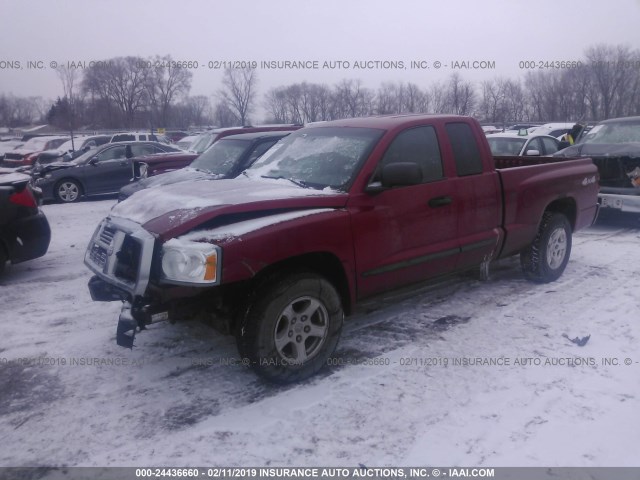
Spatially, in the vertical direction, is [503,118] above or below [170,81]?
below

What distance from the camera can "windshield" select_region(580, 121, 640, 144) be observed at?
948cm

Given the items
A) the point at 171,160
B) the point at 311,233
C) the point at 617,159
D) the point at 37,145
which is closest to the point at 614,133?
the point at 617,159

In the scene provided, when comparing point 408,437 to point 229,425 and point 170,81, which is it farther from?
point 170,81

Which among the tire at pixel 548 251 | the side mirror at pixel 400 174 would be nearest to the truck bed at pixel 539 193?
the tire at pixel 548 251

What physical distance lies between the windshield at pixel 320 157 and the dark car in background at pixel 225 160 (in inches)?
138

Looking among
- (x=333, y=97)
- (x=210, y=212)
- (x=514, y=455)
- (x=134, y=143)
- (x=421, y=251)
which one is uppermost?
(x=333, y=97)

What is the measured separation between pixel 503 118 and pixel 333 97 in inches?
505

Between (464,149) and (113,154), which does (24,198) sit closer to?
(464,149)

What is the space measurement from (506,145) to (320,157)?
869 centimetres

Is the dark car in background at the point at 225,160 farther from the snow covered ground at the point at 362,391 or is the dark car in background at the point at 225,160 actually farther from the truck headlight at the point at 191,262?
the truck headlight at the point at 191,262

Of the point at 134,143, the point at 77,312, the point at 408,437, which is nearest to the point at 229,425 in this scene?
the point at 408,437

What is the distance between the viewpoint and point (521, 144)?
39.5 ft

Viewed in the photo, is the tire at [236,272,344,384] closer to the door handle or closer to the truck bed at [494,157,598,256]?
the door handle

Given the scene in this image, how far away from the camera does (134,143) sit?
51.1ft
